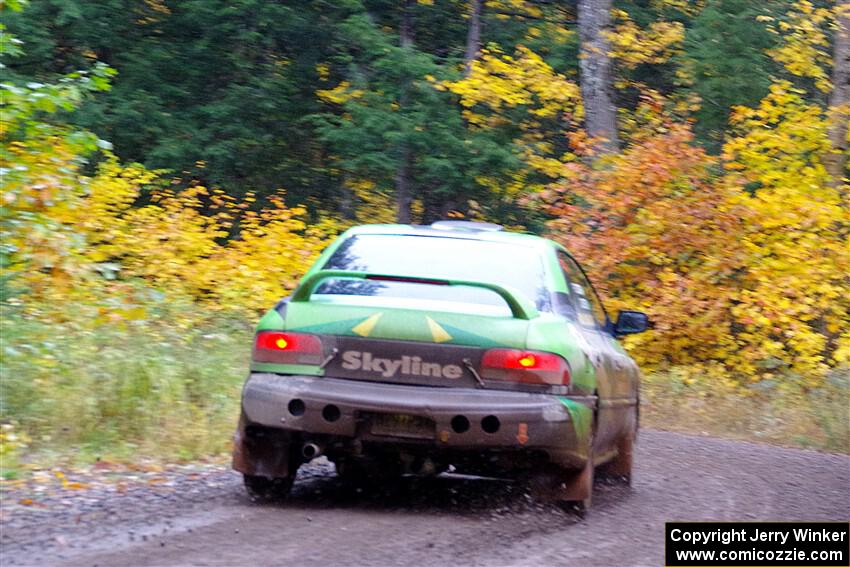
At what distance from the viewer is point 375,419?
652cm

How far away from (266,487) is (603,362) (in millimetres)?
2125

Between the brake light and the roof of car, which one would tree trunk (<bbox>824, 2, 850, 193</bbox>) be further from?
the brake light

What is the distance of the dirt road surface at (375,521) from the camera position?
5.59m

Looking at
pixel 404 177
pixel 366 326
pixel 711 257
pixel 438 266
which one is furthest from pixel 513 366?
pixel 404 177

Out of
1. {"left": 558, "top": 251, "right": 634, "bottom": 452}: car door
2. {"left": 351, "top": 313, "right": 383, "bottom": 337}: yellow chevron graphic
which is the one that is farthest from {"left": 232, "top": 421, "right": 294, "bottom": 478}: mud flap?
{"left": 558, "top": 251, "right": 634, "bottom": 452}: car door

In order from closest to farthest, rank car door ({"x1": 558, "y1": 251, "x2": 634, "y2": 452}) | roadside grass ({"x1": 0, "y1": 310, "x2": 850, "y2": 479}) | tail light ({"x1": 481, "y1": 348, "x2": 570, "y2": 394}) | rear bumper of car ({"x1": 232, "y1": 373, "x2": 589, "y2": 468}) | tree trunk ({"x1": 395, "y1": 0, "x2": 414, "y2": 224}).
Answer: rear bumper of car ({"x1": 232, "y1": 373, "x2": 589, "y2": 468}) < tail light ({"x1": 481, "y1": 348, "x2": 570, "y2": 394}) < car door ({"x1": 558, "y1": 251, "x2": 634, "y2": 452}) < roadside grass ({"x1": 0, "y1": 310, "x2": 850, "y2": 479}) < tree trunk ({"x1": 395, "y1": 0, "x2": 414, "y2": 224})

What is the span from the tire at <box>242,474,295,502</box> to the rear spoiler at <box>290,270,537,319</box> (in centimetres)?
102

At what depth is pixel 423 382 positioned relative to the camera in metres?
6.58

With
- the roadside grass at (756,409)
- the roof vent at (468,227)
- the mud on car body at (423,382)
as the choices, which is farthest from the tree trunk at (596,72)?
the mud on car body at (423,382)

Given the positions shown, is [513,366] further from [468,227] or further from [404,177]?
[404,177]

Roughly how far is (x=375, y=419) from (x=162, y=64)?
67.7 ft

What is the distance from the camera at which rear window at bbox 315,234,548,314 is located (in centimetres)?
692

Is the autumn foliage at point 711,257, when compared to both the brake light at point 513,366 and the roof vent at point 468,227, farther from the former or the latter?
the brake light at point 513,366

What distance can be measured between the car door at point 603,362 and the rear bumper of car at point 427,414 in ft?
2.00
